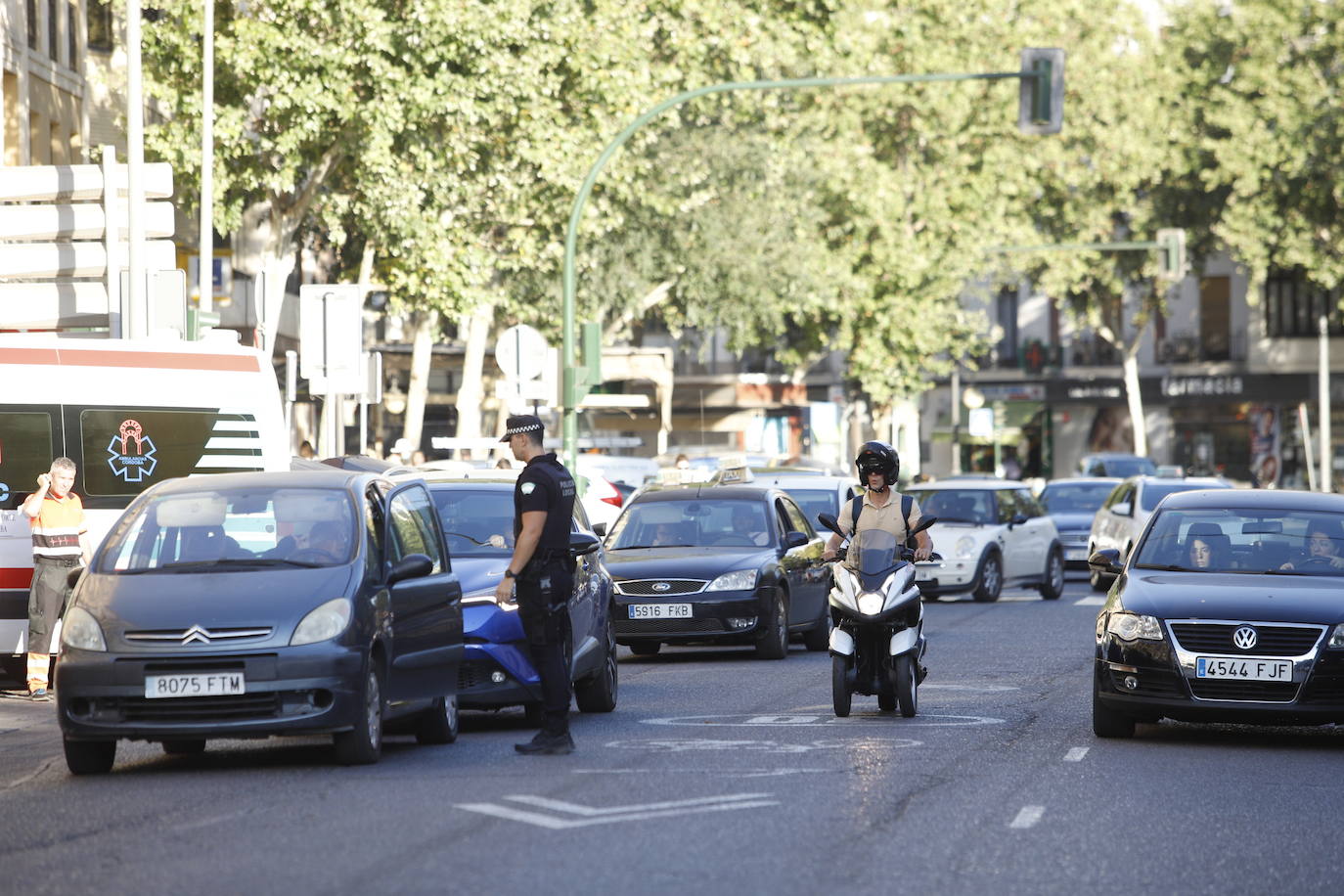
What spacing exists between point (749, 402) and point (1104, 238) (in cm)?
1234

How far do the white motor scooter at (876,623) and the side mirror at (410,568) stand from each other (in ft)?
9.15

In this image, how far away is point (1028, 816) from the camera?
1053 cm

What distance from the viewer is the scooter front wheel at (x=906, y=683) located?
14.7m

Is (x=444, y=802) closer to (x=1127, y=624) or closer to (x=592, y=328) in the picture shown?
(x=1127, y=624)

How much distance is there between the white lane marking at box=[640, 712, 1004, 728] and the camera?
14.6 metres

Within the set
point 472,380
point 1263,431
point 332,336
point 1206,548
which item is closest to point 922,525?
point 1206,548

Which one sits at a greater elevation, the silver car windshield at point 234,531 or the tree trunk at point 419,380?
Answer: the tree trunk at point 419,380

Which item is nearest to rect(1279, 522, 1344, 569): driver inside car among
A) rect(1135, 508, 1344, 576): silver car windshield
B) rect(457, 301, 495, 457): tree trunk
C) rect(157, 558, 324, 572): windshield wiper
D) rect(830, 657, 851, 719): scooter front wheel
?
rect(1135, 508, 1344, 576): silver car windshield

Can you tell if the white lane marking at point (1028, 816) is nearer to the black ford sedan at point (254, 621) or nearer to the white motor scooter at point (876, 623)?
the black ford sedan at point (254, 621)

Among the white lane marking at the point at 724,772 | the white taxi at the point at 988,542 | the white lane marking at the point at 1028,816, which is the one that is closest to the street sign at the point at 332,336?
the white taxi at the point at 988,542

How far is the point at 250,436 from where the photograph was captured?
1858cm

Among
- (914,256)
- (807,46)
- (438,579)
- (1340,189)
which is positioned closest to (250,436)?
(438,579)

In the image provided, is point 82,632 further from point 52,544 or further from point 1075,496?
point 1075,496

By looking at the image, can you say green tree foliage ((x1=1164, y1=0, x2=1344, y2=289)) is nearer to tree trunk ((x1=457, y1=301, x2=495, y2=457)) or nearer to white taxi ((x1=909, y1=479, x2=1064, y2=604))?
tree trunk ((x1=457, y1=301, x2=495, y2=457))
